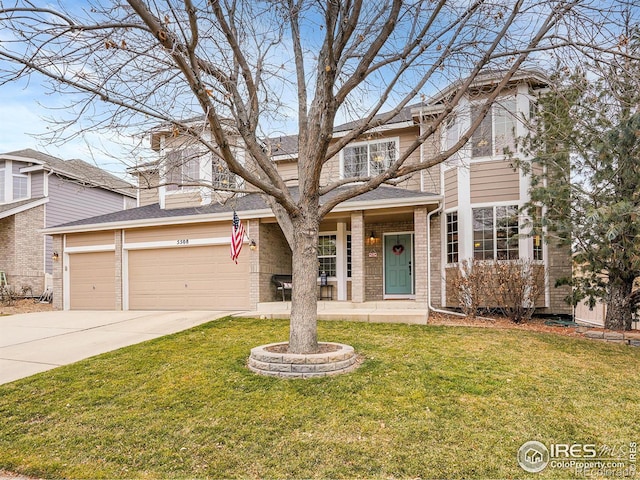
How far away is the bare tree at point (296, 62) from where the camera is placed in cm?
464

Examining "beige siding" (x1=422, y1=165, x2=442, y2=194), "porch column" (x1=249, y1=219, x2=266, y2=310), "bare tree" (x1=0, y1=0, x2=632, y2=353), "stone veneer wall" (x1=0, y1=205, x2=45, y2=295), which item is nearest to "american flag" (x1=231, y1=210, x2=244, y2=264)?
"porch column" (x1=249, y1=219, x2=266, y2=310)

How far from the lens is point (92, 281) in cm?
1329

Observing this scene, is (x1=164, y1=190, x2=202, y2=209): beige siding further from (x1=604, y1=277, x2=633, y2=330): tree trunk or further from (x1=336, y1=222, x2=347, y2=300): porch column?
(x1=604, y1=277, x2=633, y2=330): tree trunk

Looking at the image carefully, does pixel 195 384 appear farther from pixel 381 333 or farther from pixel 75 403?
pixel 381 333

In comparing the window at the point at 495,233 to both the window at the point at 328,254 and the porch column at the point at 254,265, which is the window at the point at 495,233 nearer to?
the window at the point at 328,254

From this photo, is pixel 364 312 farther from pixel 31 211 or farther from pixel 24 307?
pixel 31 211

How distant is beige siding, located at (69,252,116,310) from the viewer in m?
13.0

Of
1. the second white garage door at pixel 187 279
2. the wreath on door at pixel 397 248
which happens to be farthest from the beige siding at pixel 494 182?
the second white garage door at pixel 187 279

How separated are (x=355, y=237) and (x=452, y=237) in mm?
2897

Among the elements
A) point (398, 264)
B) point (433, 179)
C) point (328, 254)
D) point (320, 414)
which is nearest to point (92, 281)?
point (328, 254)

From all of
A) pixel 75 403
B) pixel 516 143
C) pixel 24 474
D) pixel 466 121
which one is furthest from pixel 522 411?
pixel 466 121

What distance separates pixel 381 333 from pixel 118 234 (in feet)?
30.3

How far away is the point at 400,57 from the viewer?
221 inches

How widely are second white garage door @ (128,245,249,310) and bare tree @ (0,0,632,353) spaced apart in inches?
222
